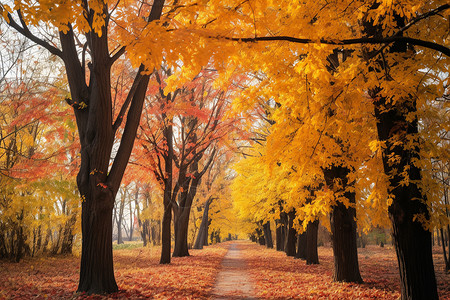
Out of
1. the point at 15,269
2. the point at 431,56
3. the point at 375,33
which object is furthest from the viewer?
the point at 15,269

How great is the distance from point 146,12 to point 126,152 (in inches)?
198

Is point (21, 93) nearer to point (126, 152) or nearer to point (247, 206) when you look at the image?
point (126, 152)

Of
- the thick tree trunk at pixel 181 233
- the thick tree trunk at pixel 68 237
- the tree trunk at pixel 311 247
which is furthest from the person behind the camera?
the thick tree trunk at pixel 181 233

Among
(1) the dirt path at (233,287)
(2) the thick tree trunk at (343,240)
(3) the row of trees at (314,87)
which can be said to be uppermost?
(3) the row of trees at (314,87)

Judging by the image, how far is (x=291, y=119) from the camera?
20.7 feet

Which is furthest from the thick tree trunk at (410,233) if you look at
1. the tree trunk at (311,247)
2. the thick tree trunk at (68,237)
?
the thick tree trunk at (68,237)

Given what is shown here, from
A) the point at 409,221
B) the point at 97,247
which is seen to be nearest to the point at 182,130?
the point at 97,247

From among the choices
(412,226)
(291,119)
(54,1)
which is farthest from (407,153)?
(54,1)

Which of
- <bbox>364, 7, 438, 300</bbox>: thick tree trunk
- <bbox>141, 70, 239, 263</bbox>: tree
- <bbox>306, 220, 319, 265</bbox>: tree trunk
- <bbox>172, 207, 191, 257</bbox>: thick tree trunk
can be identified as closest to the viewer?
<bbox>364, 7, 438, 300</bbox>: thick tree trunk

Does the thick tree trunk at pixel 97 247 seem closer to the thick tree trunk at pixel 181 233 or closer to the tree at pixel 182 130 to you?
the tree at pixel 182 130

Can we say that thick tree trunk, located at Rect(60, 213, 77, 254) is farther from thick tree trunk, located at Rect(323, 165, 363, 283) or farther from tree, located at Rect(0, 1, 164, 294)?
thick tree trunk, located at Rect(323, 165, 363, 283)

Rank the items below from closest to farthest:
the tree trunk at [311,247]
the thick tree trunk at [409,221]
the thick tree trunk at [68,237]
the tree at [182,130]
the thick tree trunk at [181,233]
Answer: the thick tree trunk at [409,221] < the tree at [182,130] < the tree trunk at [311,247] < the thick tree trunk at [68,237] < the thick tree trunk at [181,233]

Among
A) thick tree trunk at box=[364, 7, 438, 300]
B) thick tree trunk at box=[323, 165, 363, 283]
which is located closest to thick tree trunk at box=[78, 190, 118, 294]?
thick tree trunk at box=[364, 7, 438, 300]

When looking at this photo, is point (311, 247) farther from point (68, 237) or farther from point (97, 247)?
point (68, 237)
